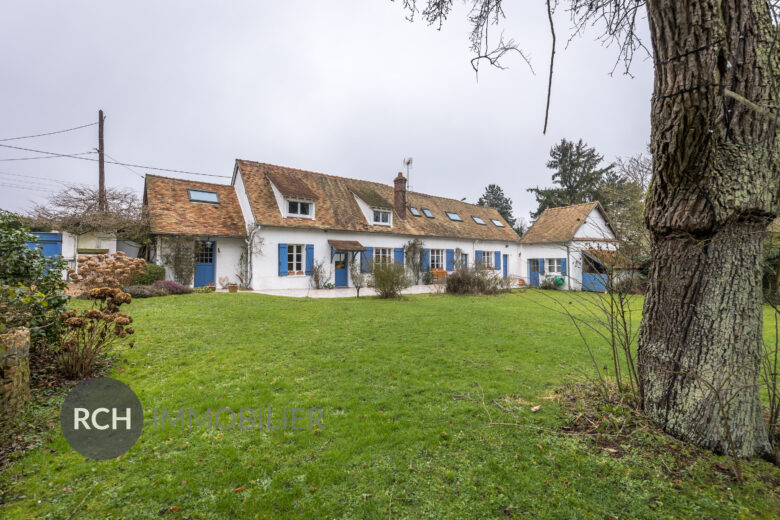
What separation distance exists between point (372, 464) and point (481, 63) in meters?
4.18

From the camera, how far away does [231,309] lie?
848 centimetres

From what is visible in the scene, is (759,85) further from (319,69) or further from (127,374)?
(319,69)

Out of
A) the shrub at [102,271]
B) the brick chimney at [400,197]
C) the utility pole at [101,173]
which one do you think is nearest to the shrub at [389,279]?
the shrub at [102,271]

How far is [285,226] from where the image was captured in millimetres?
14789

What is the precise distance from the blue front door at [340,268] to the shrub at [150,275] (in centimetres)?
762

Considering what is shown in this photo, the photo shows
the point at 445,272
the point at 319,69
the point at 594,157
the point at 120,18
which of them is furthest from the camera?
the point at 594,157

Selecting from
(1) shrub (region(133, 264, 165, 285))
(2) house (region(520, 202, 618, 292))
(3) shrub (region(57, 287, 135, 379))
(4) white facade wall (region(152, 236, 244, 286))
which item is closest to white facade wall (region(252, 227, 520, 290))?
(4) white facade wall (region(152, 236, 244, 286))

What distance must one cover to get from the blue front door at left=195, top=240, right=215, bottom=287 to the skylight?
282 cm

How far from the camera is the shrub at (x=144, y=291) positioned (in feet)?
33.4

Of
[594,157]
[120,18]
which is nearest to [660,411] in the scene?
[120,18]

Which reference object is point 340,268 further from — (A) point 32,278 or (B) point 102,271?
(A) point 32,278

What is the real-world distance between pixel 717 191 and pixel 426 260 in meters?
17.1

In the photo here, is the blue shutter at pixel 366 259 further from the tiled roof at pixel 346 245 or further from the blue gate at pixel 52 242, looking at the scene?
the blue gate at pixel 52 242

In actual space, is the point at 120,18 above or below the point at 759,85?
above
